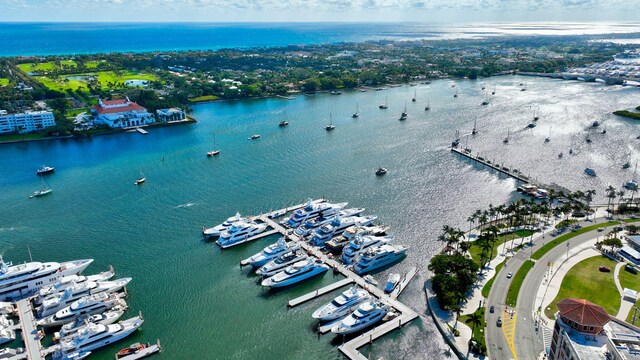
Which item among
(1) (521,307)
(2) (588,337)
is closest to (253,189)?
(1) (521,307)

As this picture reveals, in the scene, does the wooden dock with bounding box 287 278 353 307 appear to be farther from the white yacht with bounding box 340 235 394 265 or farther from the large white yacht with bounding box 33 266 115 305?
the large white yacht with bounding box 33 266 115 305

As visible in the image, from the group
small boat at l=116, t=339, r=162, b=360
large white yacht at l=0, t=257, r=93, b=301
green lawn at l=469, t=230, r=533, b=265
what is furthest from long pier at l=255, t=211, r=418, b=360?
A: large white yacht at l=0, t=257, r=93, b=301

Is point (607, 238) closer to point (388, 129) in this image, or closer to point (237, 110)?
point (388, 129)

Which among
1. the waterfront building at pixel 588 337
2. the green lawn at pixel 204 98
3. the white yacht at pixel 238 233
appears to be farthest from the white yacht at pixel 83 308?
the green lawn at pixel 204 98

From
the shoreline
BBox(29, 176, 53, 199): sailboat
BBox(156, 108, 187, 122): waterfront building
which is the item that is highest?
BBox(156, 108, 187, 122): waterfront building

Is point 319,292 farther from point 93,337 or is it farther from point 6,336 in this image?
point 6,336

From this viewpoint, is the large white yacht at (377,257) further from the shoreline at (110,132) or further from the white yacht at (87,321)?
the shoreline at (110,132)
